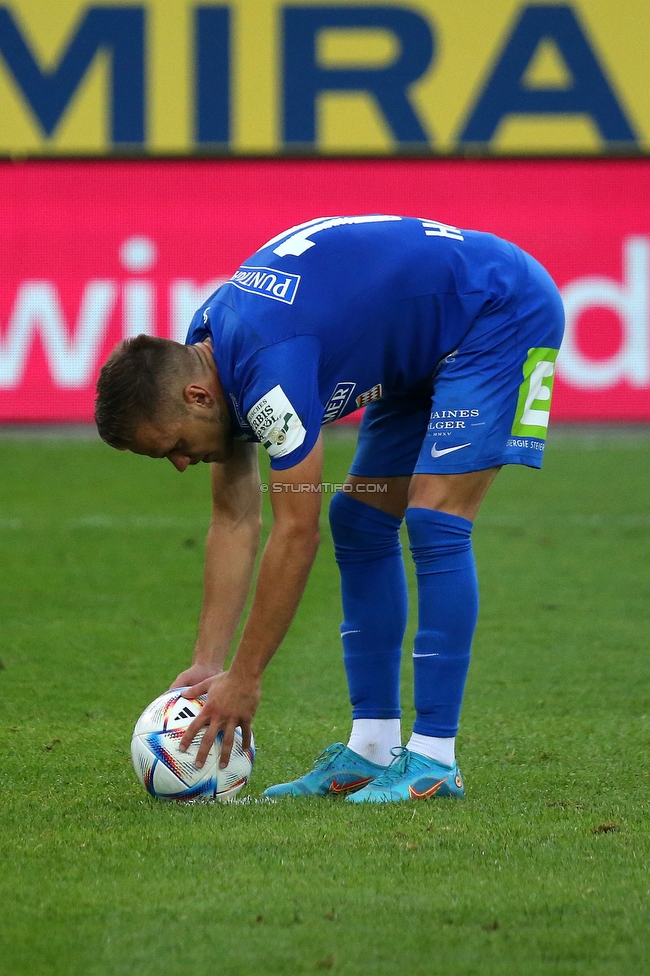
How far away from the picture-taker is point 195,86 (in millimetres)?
16719

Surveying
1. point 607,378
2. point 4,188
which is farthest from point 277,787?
point 4,188

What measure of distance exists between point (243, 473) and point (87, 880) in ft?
4.43

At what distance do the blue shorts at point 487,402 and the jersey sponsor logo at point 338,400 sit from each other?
25 centimetres

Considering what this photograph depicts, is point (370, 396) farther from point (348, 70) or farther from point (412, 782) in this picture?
point (348, 70)

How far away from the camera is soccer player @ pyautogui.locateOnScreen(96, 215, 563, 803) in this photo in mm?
3650

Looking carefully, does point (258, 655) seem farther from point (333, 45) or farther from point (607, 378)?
point (333, 45)

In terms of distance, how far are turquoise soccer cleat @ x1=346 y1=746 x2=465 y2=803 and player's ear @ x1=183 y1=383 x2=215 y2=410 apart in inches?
44.3

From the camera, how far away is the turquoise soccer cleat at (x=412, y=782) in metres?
3.91

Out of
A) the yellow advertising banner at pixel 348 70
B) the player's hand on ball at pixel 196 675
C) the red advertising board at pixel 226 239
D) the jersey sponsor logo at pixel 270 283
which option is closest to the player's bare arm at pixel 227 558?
the player's hand on ball at pixel 196 675

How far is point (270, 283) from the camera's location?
3.78 m

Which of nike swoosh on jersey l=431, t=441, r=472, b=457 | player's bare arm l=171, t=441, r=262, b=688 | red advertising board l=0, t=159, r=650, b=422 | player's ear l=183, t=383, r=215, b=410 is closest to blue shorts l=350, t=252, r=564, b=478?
nike swoosh on jersey l=431, t=441, r=472, b=457

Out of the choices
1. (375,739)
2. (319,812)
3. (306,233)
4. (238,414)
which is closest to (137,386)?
(238,414)

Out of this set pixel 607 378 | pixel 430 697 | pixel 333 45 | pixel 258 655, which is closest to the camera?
pixel 258 655

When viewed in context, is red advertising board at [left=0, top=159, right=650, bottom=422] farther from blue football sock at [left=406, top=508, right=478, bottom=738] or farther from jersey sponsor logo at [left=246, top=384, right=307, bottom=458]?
jersey sponsor logo at [left=246, top=384, right=307, bottom=458]
